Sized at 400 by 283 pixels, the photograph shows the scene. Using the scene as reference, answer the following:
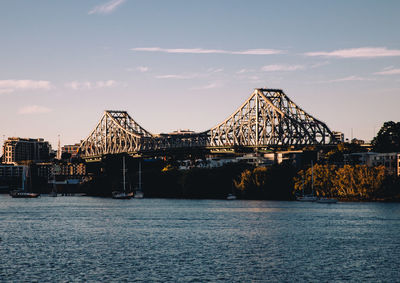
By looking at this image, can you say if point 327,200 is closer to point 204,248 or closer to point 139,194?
point 139,194

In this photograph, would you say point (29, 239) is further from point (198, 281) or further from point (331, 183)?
point (331, 183)

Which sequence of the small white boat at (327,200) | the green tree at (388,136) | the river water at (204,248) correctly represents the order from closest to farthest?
the river water at (204,248), the small white boat at (327,200), the green tree at (388,136)

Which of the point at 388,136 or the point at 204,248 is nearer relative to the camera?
the point at 204,248

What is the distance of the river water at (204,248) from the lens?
45.0 m

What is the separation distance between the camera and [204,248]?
2250 inches

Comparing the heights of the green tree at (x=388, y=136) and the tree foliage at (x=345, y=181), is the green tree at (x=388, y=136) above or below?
above

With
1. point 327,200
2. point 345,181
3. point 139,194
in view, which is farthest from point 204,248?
point 139,194

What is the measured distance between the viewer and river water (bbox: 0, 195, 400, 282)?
4503 cm

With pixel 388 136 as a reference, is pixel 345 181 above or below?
below

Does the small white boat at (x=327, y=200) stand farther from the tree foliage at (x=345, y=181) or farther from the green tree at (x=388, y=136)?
the green tree at (x=388, y=136)

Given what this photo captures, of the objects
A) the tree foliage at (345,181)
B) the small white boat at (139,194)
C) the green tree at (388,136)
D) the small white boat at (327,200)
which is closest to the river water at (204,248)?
the small white boat at (327,200)

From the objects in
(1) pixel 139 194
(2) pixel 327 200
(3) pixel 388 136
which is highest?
(3) pixel 388 136

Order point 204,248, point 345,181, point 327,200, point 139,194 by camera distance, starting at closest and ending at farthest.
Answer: point 204,248 → point 327,200 → point 345,181 → point 139,194

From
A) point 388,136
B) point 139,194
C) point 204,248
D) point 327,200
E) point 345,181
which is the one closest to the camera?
point 204,248
